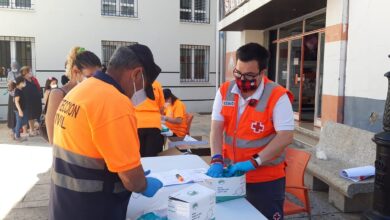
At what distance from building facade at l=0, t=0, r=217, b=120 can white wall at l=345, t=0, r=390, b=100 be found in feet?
29.7

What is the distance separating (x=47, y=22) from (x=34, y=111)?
4.49 metres

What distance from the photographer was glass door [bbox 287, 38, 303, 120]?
817cm

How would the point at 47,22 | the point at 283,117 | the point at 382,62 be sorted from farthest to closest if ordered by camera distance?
1. the point at 47,22
2. the point at 382,62
3. the point at 283,117

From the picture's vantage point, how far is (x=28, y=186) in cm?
515

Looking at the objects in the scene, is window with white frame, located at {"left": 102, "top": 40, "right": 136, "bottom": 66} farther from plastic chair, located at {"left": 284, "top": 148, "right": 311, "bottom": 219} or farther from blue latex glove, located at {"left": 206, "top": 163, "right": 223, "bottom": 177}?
blue latex glove, located at {"left": 206, "top": 163, "right": 223, "bottom": 177}

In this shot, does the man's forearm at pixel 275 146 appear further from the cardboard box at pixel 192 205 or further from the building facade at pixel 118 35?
the building facade at pixel 118 35

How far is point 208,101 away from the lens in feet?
47.2

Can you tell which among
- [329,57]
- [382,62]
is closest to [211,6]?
[329,57]

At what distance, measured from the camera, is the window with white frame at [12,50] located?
39.0 feet

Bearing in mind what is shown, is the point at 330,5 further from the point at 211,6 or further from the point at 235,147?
the point at 211,6

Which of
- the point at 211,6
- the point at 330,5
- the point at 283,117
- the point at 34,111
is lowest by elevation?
the point at 34,111

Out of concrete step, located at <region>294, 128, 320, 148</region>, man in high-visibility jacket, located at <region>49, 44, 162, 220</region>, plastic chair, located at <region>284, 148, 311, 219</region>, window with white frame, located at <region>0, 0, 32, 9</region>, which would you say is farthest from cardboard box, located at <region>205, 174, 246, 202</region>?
window with white frame, located at <region>0, 0, 32, 9</region>

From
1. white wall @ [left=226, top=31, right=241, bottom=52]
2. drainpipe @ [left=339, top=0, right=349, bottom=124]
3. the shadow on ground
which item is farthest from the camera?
white wall @ [left=226, top=31, right=241, bottom=52]

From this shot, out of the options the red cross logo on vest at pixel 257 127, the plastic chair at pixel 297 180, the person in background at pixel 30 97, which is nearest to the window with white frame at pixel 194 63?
the person in background at pixel 30 97
